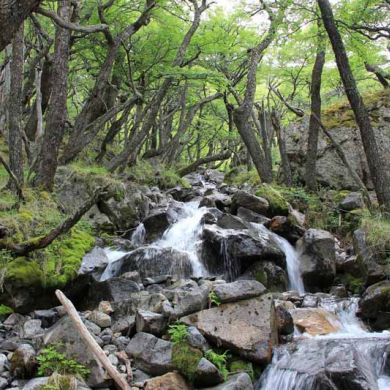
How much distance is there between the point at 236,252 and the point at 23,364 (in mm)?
5301

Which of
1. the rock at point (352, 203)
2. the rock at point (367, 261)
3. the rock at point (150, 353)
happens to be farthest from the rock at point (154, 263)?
the rock at point (352, 203)

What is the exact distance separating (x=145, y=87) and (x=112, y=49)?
14.4 feet

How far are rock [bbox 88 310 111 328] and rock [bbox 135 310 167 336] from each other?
53 cm

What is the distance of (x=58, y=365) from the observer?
199 inches

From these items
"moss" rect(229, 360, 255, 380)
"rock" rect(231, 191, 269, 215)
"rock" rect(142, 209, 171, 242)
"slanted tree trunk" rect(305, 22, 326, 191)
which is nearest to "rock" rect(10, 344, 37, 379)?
"moss" rect(229, 360, 255, 380)

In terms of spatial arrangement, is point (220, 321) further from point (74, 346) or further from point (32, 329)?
point (32, 329)

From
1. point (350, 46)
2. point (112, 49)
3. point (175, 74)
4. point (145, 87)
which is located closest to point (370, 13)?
point (350, 46)

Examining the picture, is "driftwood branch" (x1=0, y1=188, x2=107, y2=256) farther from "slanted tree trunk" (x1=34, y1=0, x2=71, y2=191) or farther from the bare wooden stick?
"slanted tree trunk" (x1=34, y1=0, x2=71, y2=191)

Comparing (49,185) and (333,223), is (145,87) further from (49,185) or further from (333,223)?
(333,223)

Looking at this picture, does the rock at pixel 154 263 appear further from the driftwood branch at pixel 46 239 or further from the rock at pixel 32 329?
the rock at pixel 32 329

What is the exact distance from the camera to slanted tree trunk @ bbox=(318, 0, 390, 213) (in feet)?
31.1

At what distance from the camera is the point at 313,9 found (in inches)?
454

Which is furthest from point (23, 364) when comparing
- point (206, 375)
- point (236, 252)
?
point (236, 252)

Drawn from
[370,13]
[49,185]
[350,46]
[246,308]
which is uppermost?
[370,13]
